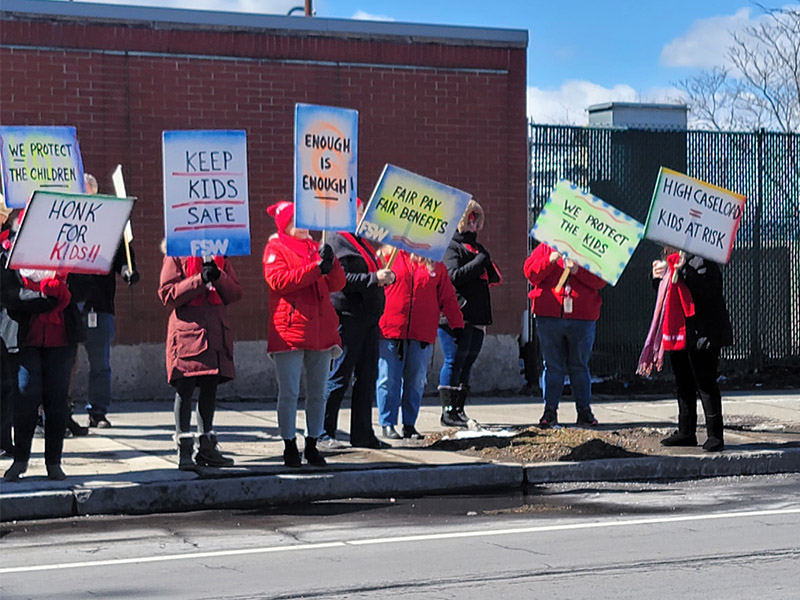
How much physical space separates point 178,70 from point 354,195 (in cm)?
476

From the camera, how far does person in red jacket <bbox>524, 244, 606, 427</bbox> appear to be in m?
11.5

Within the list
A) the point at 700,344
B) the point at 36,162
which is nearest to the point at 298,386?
the point at 36,162

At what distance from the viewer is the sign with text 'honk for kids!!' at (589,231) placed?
11008mm

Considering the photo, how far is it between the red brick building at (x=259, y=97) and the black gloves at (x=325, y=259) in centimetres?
474

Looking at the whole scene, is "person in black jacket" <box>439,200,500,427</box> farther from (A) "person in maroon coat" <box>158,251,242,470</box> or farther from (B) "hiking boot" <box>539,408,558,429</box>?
(A) "person in maroon coat" <box>158,251,242,470</box>

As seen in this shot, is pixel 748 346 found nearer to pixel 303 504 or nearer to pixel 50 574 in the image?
pixel 303 504

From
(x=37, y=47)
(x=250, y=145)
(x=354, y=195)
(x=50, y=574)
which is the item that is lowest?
(x=50, y=574)

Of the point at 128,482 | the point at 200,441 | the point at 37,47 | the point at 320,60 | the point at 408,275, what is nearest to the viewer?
the point at 128,482

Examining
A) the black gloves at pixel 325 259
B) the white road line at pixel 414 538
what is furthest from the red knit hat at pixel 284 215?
the white road line at pixel 414 538

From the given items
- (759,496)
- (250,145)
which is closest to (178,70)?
(250,145)

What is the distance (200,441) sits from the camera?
9547mm

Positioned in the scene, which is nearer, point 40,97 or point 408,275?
point 408,275

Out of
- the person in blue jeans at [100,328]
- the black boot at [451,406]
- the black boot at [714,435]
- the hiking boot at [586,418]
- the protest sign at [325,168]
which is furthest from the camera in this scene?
the hiking boot at [586,418]

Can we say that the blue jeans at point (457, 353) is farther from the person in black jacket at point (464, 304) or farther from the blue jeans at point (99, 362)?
the blue jeans at point (99, 362)
